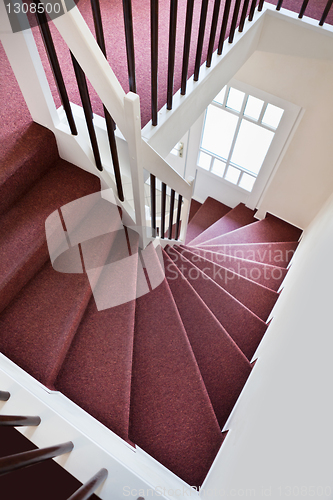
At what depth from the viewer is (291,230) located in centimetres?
429

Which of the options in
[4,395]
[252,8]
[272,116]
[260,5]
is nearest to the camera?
[4,395]

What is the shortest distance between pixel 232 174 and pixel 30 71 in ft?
11.3

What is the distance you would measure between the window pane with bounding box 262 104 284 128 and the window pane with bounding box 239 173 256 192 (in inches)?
32.2

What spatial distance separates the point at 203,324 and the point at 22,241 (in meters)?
1.31

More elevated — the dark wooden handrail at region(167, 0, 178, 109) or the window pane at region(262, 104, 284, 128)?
the window pane at region(262, 104, 284, 128)

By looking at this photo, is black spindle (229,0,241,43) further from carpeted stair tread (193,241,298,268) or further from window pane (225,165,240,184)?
window pane (225,165,240,184)

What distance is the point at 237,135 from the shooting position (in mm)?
4000

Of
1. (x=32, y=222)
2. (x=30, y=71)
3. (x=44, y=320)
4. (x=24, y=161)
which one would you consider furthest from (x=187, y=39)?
(x=44, y=320)

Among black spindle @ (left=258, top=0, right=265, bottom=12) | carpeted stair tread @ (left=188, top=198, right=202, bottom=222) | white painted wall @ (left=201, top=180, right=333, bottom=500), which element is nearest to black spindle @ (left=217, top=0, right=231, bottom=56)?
black spindle @ (left=258, top=0, right=265, bottom=12)

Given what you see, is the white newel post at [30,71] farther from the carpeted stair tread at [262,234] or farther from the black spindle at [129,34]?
the carpeted stair tread at [262,234]

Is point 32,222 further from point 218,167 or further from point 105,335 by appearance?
point 218,167

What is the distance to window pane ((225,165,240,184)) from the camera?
4.49m

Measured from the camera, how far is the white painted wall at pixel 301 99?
8.77 feet

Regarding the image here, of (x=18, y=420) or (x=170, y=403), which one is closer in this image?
(x=18, y=420)
